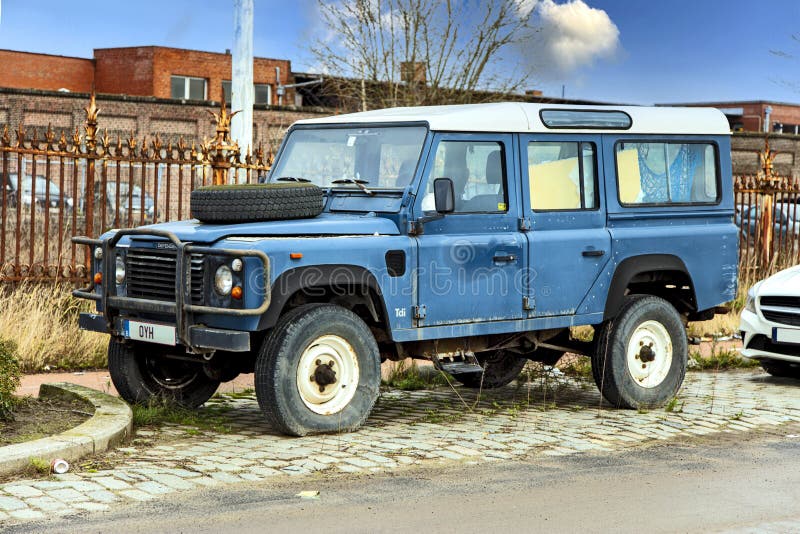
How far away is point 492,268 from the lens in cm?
876

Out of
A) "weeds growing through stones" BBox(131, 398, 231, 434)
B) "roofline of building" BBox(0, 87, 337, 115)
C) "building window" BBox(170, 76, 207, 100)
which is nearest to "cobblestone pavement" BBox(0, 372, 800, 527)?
"weeds growing through stones" BBox(131, 398, 231, 434)

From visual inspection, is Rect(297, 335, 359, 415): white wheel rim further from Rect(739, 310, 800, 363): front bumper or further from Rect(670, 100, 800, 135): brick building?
Rect(670, 100, 800, 135): brick building

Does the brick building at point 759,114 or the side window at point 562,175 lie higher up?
the brick building at point 759,114

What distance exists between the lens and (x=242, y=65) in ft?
53.4

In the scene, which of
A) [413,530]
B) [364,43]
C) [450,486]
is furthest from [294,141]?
[364,43]

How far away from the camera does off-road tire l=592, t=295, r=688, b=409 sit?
9.53 m

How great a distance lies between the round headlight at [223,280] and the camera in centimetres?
761

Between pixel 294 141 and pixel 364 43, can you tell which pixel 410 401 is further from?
pixel 364 43

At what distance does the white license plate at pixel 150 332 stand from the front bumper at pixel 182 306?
0.08m

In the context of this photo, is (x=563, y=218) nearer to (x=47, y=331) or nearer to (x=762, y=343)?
(x=762, y=343)

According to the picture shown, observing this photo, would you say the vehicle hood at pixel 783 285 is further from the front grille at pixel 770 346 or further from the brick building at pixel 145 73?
the brick building at pixel 145 73

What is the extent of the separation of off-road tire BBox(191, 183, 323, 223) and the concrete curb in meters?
1.45

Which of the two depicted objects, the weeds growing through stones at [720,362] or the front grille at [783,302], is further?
the weeds growing through stones at [720,362]

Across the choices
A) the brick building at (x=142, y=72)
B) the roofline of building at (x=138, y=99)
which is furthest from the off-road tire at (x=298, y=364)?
the brick building at (x=142, y=72)
